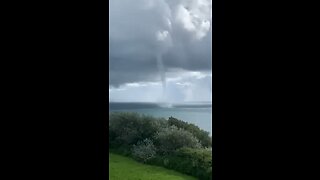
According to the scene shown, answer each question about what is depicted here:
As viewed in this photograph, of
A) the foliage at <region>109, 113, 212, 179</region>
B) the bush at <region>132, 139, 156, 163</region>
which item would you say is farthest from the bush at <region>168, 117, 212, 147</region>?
the bush at <region>132, 139, 156, 163</region>

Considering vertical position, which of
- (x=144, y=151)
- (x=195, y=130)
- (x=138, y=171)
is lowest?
(x=138, y=171)

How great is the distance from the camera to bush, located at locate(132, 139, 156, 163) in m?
1.76

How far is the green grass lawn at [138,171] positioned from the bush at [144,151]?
3cm

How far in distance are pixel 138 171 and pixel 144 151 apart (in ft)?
0.38

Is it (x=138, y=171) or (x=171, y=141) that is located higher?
(x=171, y=141)

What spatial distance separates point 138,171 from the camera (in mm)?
1775

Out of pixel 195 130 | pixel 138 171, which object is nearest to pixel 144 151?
pixel 138 171

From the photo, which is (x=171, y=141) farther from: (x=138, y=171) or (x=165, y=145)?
(x=138, y=171)

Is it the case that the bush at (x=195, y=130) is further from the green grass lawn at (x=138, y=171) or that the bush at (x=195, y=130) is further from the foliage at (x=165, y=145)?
the green grass lawn at (x=138, y=171)
